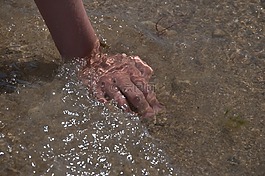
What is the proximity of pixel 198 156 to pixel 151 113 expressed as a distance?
0.30 metres

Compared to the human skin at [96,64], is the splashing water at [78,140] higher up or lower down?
lower down

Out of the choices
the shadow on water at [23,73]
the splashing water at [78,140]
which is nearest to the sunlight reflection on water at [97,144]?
the splashing water at [78,140]

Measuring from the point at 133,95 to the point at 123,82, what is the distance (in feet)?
0.29

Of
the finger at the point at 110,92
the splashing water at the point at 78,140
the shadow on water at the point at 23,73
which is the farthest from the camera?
the shadow on water at the point at 23,73

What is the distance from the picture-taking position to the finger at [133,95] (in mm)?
2453

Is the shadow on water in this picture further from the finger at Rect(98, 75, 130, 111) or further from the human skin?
the finger at Rect(98, 75, 130, 111)

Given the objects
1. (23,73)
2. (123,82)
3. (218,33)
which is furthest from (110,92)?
(218,33)

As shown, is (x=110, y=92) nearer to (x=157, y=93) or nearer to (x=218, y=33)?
(x=157, y=93)

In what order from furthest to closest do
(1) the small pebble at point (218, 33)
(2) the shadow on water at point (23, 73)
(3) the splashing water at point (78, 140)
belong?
(1) the small pebble at point (218, 33) < (2) the shadow on water at point (23, 73) < (3) the splashing water at point (78, 140)

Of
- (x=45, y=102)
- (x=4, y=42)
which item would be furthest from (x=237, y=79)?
(x=4, y=42)

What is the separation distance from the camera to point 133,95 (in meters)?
2.47

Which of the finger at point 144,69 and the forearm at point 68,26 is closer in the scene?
the forearm at point 68,26

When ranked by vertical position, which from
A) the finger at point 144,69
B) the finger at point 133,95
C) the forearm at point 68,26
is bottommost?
the finger at point 133,95

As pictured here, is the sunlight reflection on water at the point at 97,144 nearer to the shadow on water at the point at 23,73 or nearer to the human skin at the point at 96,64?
the human skin at the point at 96,64
